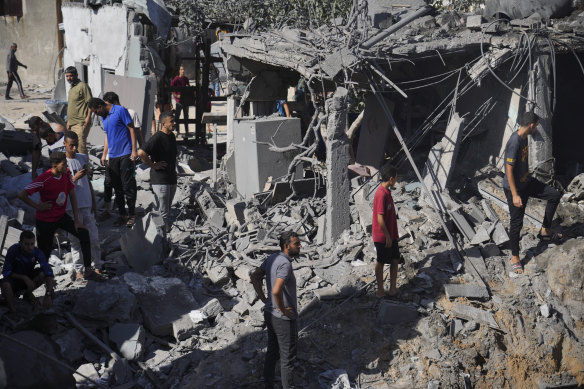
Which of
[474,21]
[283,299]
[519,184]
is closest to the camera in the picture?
[283,299]

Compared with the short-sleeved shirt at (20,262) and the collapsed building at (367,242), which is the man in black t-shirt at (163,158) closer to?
the collapsed building at (367,242)

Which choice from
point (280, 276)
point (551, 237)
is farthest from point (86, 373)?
point (551, 237)

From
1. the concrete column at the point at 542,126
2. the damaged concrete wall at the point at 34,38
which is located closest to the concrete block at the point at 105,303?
the concrete column at the point at 542,126

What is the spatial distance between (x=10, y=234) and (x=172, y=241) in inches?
81.6

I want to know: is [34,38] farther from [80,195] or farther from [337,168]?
[337,168]

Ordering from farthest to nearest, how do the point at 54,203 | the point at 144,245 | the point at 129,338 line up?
the point at 144,245, the point at 54,203, the point at 129,338

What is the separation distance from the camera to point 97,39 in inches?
568

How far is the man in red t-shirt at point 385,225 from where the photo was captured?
6.13m

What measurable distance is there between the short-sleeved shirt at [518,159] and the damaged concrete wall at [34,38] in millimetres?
20741

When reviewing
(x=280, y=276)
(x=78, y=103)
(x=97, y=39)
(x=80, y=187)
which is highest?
(x=97, y=39)

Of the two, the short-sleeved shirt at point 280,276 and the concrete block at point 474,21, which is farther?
the concrete block at point 474,21

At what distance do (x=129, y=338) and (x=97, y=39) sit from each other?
33.6 feet

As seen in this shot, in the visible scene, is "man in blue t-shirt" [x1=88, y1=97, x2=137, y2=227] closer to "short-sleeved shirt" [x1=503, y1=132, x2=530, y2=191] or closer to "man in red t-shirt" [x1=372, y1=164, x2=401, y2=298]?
"man in red t-shirt" [x1=372, y1=164, x2=401, y2=298]

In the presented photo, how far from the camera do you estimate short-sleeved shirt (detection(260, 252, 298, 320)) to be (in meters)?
4.98
